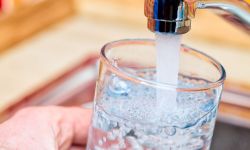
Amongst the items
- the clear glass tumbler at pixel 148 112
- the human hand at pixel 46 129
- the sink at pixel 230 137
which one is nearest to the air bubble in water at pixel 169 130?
the clear glass tumbler at pixel 148 112

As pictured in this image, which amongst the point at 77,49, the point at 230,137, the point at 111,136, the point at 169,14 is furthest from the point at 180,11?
the point at 77,49

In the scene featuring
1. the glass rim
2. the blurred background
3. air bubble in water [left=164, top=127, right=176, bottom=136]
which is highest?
the glass rim

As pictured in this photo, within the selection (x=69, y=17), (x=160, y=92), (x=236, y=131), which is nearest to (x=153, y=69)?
(x=160, y=92)

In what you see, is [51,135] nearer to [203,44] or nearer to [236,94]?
[236,94]

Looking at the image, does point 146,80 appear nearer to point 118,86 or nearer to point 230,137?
point 118,86

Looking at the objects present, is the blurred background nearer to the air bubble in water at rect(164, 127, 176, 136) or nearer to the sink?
the sink

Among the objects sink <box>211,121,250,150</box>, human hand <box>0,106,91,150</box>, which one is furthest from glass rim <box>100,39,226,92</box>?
sink <box>211,121,250,150</box>

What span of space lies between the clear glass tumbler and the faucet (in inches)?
1.9

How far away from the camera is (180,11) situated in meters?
0.44

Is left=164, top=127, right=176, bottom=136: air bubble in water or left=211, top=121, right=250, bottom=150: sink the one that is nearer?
left=164, top=127, right=176, bottom=136: air bubble in water

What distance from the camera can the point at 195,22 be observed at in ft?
3.38

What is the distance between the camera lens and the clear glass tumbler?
1.48 ft

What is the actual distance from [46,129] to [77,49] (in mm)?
439

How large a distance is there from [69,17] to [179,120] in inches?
26.8
